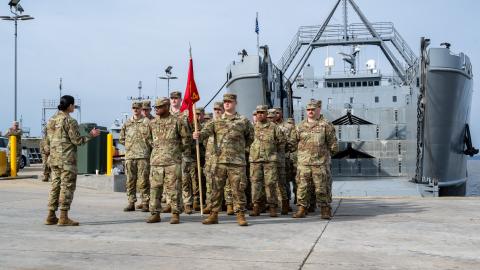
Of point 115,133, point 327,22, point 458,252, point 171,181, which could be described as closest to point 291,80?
point 327,22

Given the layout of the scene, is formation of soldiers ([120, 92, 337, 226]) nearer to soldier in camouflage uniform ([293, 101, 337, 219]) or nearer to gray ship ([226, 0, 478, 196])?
soldier in camouflage uniform ([293, 101, 337, 219])

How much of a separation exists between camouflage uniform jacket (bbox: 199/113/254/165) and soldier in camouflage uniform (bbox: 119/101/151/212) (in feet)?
5.62

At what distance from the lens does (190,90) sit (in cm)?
719

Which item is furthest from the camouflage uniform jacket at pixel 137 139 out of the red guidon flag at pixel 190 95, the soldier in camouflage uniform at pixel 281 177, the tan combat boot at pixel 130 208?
the soldier in camouflage uniform at pixel 281 177

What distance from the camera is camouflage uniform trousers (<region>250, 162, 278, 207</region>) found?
7.19 m

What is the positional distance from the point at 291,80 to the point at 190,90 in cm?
1475

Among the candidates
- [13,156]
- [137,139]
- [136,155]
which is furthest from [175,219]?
[13,156]

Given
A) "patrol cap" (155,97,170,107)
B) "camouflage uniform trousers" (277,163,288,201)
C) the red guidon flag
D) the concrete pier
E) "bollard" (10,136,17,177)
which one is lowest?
the concrete pier

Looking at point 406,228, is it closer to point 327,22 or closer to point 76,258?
point 76,258

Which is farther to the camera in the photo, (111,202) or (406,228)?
(111,202)

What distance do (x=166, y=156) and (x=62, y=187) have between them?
50.5 inches

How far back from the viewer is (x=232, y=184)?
245 inches

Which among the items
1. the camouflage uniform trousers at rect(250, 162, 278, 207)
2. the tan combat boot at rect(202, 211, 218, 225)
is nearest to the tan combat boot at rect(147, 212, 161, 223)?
the tan combat boot at rect(202, 211, 218, 225)

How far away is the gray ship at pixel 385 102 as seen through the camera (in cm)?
1409
